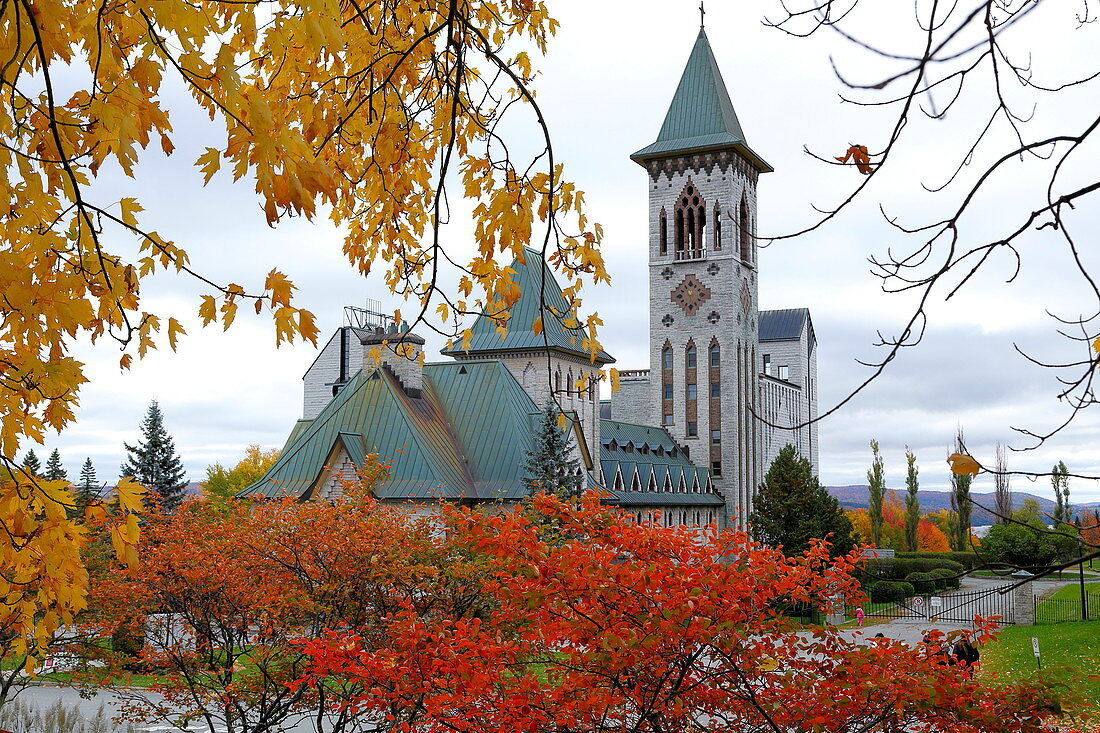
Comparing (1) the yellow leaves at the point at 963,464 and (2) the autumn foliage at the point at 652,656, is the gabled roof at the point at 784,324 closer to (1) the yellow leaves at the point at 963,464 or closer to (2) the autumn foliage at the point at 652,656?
(2) the autumn foliage at the point at 652,656

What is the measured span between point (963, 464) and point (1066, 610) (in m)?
31.3

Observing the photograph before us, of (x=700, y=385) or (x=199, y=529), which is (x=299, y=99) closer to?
(x=199, y=529)

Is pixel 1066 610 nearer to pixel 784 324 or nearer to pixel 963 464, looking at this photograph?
pixel 963 464

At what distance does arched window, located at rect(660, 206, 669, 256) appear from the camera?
60.9 m

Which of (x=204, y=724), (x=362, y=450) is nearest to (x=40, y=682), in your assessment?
(x=204, y=724)

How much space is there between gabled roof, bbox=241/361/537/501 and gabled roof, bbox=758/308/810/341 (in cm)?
4624

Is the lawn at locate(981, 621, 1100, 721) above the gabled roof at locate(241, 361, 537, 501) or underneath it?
underneath

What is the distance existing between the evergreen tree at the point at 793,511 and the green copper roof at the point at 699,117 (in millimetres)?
26011

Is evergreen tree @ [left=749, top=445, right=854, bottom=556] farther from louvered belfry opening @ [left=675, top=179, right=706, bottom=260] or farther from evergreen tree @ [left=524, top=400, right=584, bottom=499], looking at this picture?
louvered belfry opening @ [left=675, top=179, right=706, bottom=260]

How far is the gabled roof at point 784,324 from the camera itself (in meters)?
82.2

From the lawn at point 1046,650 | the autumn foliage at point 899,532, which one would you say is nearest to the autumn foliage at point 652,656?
the lawn at point 1046,650

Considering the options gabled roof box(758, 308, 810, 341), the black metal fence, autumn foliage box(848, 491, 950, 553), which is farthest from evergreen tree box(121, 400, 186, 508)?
gabled roof box(758, 308, 810, 341)

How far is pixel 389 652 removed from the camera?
720cm

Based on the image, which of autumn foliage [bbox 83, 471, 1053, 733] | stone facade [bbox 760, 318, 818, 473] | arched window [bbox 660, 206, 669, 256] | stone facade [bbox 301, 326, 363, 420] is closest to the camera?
autumn foliage [bbox 83, 471, 1053, 733]
